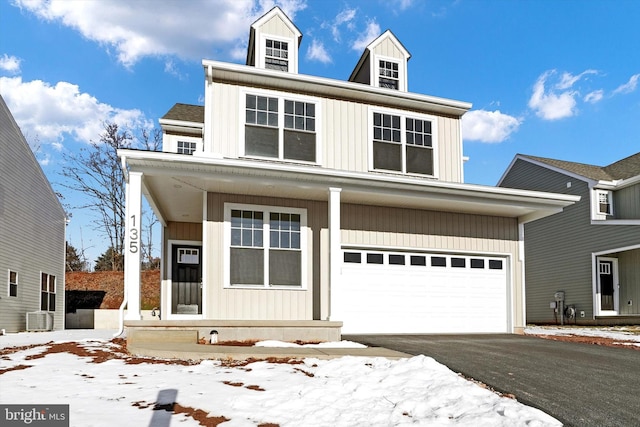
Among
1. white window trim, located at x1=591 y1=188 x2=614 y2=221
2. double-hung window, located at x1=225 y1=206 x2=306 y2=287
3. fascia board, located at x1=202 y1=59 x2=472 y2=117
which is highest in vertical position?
fascia board, located at x1=202 y1=59 x2=472 y2=117

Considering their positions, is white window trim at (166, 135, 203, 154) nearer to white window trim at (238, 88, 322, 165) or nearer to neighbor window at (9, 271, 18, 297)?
white window trim at (238, 88, 322, 165)

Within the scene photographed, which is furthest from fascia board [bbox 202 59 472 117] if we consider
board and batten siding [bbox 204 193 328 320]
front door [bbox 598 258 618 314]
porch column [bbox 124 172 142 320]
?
front door [bbox 598 258 618 314]

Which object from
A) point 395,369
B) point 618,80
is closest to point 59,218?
point 395,369

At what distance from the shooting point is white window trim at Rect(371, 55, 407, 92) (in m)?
12.9

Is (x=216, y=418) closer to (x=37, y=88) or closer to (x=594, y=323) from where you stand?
(x=594, y=323)

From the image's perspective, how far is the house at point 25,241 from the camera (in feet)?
46.5

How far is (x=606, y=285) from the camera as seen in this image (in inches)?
755

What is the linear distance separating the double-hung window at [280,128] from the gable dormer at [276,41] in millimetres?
1259

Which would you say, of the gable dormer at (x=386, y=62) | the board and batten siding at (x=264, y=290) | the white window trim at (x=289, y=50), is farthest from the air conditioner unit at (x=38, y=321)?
the gable dormer at (x=386, y=62)

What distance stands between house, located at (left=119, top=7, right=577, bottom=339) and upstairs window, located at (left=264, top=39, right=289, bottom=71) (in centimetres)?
4

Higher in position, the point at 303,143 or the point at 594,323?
the point at 303,143

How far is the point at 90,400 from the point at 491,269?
979 centimetres

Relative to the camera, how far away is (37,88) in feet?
100

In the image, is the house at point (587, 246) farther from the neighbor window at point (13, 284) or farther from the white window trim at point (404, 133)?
the neighbor window at point (13, 284)
